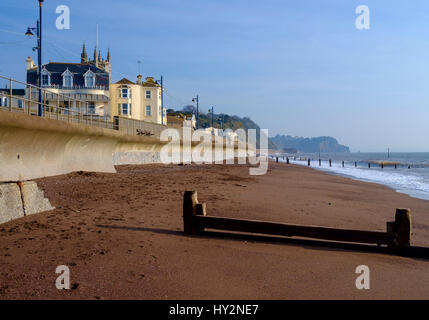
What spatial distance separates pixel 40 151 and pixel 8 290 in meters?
8.14

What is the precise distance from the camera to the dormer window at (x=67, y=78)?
160 ft

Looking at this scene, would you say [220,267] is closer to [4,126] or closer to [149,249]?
[149,249]

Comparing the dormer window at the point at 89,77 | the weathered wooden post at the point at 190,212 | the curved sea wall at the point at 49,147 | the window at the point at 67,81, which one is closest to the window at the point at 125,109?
the dormer window at the point at 89,77

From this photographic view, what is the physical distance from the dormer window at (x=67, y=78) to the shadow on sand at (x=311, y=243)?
46800mm

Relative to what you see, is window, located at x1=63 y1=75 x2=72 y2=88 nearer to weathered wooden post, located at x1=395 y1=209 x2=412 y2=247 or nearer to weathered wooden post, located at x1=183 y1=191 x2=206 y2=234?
weathered wooden post, located at x1=183 y1=191 x2=206 y2=234

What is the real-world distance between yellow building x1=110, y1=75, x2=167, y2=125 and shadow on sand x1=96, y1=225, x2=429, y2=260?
147ft

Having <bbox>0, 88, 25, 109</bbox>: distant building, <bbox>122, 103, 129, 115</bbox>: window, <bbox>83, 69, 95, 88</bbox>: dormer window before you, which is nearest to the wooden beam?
<bbox>0, 88, 25, 109</bbox>: distant building

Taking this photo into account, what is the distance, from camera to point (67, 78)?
48.8m

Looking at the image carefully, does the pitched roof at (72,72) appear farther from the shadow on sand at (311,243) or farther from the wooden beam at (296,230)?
the wooden beam at (296,230)

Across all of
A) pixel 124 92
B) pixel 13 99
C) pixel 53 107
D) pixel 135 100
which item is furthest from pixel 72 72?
pixel 53 107

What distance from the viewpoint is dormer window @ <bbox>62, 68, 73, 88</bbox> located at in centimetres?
4862

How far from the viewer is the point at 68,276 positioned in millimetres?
4461
